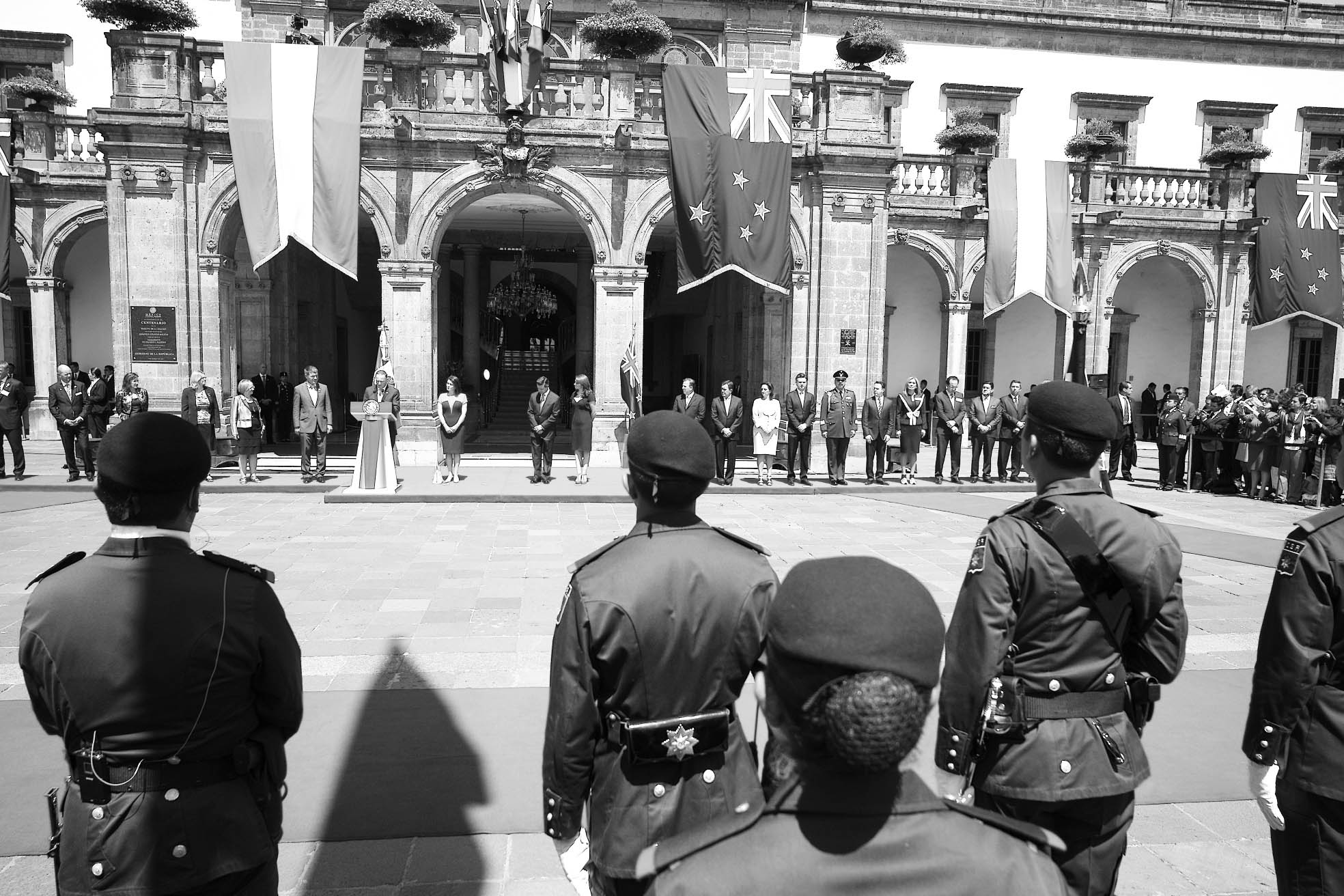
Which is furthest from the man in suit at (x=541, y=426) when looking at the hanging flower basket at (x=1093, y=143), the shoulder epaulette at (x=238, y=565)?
the hanging flower basket at (x=1093, y=143)

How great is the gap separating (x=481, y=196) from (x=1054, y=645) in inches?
654

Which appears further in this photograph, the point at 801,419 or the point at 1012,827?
the point at 801,419

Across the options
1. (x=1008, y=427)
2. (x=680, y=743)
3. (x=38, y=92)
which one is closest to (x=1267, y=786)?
(x=680, y=743)

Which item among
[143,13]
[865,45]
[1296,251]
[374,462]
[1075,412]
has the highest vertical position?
[865,45]

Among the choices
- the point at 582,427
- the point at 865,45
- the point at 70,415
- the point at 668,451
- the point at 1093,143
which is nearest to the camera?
the point at 668,451

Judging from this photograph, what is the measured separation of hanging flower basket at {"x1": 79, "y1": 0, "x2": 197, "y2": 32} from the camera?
1595cm

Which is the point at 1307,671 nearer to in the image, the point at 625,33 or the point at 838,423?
the point at 838,423

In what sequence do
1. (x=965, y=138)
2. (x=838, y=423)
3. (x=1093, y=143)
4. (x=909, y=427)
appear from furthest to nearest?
(x=1093, y=143), (x=965, y=138), (x=909, y=427), (x=838, y=423)

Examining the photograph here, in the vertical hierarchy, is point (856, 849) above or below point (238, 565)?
below

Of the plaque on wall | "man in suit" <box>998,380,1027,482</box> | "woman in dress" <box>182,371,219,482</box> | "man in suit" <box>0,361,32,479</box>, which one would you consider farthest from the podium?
"man in suit" <box>998,380,1027,482</box>

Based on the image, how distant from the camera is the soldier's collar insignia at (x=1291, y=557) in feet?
8.85

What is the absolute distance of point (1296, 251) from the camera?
21.2 meters

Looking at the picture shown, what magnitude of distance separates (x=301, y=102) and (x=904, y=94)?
55.9ft

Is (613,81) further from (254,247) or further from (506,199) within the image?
(254,247)
